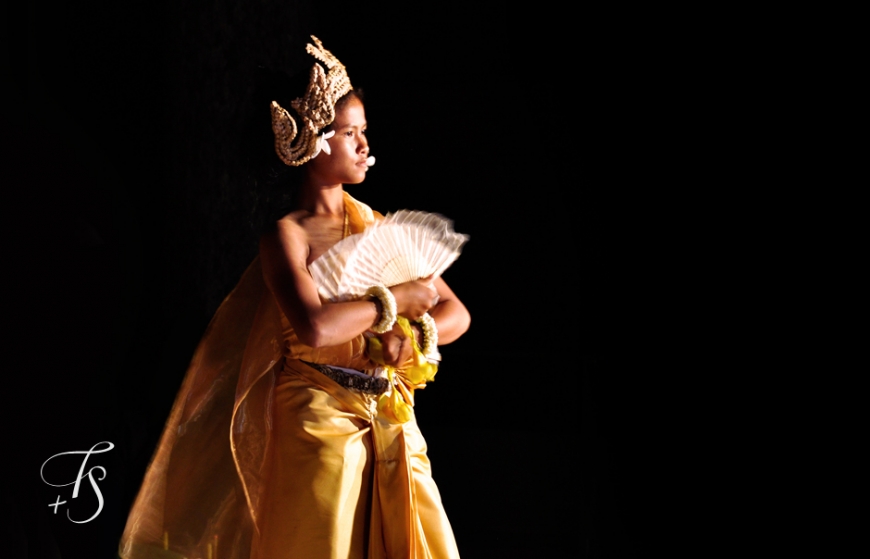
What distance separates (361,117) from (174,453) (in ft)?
2.57

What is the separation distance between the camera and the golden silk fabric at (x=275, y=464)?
1803 millimetres

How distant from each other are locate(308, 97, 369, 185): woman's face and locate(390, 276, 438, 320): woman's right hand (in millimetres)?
261

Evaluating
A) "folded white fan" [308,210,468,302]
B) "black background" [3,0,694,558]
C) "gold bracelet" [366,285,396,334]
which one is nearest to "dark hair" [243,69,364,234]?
"folded white fan" [308,210,468,302]

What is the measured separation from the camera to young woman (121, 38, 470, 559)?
5.89 feet

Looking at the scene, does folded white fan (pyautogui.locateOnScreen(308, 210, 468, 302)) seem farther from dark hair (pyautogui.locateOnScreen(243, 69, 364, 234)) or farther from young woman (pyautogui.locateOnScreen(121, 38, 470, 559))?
dark hair (pyautogui.locateOnScreen(243, 69, 364, 234))

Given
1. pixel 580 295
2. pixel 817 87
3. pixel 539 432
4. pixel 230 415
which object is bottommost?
pixel 539 432

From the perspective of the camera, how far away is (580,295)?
2.73 metres

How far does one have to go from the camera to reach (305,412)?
1842 millimetres

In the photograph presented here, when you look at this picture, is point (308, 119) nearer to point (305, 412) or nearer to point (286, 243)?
point (286, 243)

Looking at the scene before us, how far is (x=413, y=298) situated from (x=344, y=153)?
33 cm

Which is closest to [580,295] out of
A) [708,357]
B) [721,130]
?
[708,357]

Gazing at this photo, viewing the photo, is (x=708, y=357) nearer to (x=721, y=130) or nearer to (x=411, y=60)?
(x=721, y=130)
